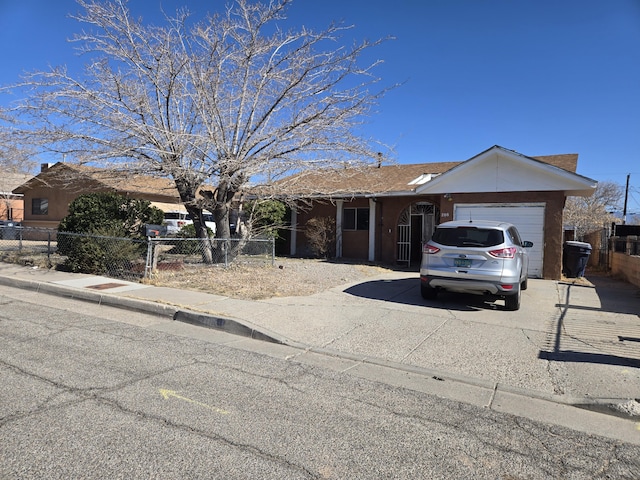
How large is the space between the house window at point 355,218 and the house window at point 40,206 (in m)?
21.1

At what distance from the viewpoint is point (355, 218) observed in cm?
1758

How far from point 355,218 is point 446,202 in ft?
14.6

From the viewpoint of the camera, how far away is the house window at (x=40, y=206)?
27.9 meters

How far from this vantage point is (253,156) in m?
11.8

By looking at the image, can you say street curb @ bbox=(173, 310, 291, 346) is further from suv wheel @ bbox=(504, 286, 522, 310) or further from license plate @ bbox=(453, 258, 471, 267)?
suv wheel @ bbox=(504, 286, 522, 310)

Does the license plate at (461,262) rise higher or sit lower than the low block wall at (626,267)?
higher

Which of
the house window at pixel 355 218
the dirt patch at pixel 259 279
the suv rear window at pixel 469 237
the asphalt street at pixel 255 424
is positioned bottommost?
the asphalt street at pixel 255 424

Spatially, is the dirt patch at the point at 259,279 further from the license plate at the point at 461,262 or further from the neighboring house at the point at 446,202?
the license plate at the point at 461,262

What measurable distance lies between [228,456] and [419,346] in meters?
3.65

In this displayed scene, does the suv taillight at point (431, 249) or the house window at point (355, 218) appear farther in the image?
the house window at point (355, 218)

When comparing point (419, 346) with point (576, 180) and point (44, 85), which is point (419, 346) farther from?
point (44, 85)

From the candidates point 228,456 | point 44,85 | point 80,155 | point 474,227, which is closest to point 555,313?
point 474,227

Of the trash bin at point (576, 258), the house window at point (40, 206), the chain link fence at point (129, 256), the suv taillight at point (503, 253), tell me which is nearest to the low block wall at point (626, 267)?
the trash bin at point (576, 258)

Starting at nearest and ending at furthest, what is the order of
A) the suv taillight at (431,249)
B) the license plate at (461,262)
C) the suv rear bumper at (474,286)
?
the suv rear bumper at (474,286) < the license plate at (461,262) < the suv taillight at (431,249)
